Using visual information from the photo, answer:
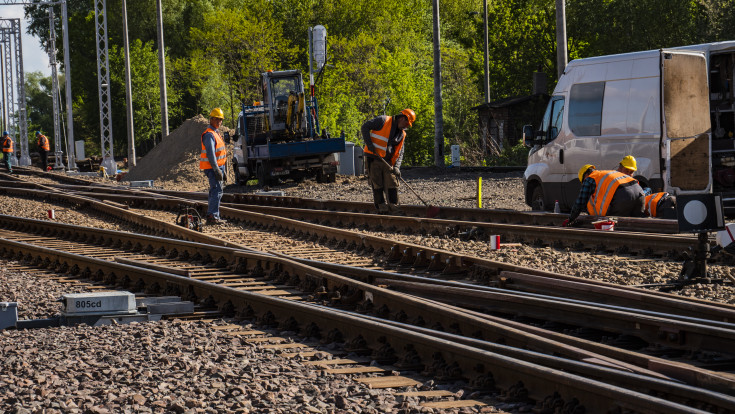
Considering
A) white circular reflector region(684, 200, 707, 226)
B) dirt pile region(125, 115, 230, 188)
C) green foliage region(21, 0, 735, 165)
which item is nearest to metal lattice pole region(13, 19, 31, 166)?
green foliage region(21, 0, 735, 165)

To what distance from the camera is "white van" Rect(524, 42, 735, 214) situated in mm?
13555

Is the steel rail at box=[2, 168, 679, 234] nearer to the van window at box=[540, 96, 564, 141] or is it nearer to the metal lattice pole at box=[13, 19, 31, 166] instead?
the van window at box=[540, 96, 564, 141]

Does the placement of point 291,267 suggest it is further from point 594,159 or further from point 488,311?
point 594,159

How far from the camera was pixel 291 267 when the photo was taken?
9.70 metres

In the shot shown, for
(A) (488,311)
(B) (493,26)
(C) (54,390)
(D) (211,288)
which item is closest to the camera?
(C) (54,390)

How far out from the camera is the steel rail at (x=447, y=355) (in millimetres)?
4680

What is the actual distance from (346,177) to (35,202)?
35.0 feet

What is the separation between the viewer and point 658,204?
1357 centimetres

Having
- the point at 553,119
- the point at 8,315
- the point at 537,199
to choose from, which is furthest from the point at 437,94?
the point at 8,315

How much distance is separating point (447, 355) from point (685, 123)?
28.9 ft

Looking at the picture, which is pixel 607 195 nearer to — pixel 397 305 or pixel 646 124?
pixel 646 124

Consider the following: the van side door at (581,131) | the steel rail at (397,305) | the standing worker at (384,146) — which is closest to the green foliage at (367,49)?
the van side door at (581,131)

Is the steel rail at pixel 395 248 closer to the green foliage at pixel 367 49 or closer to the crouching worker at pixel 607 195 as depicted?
the crouching worker at pixel 607 195

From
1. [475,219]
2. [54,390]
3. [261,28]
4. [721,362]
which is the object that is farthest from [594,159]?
[261,28]
